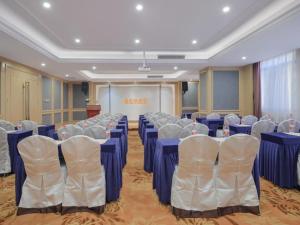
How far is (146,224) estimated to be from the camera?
8.55 feet

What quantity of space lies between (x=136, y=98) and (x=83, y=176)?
50.3 feet

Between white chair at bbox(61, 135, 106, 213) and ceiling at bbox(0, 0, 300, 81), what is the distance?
335 centimetres

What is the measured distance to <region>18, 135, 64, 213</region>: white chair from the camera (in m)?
2.70

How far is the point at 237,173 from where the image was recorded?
278 centimetres

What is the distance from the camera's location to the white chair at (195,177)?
2639 millimetres

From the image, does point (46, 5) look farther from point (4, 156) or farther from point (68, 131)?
point (4, 156)

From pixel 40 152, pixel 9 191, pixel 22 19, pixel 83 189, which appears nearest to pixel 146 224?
pixel 83 189

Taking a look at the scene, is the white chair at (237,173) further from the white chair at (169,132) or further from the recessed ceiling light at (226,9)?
the recessed ceiling light at (226,9)

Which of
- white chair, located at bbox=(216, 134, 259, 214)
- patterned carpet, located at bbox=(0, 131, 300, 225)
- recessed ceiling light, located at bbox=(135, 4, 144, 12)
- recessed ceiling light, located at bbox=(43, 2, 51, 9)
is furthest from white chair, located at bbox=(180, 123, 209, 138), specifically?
recessed ceiling light, located at bbox=(43, 2, 51, 9)

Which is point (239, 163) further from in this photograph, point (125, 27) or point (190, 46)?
point (190, 46)

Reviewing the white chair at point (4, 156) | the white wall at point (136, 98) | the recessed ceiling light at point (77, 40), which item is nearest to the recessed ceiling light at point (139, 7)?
Result: the recessed ceiling light at point (77, 40)

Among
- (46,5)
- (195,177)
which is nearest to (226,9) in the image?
(46,5)

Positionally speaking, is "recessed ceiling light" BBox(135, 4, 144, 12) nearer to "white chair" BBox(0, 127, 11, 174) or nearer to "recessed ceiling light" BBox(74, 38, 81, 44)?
"recessed ceiling light" BBox(74, 38, 81, 44)

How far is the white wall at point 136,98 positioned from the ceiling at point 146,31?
782 cm
